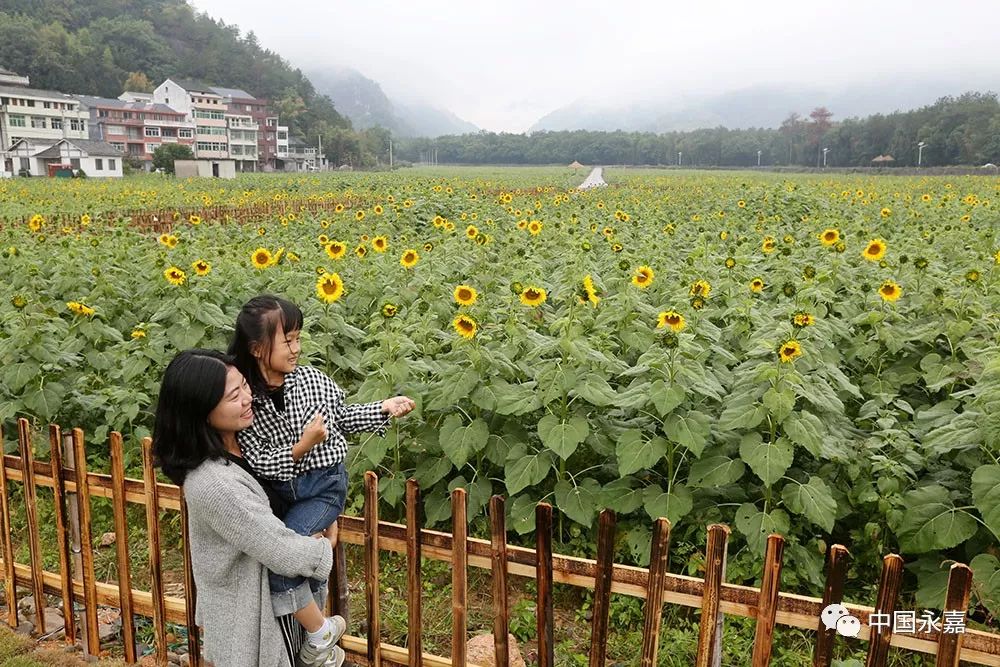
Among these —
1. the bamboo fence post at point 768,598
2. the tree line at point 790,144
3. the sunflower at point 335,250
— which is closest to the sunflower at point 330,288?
the sunflower at point 335,250

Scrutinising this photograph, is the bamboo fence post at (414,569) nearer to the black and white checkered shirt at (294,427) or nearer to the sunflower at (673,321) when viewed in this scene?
the black and white checkered shirt at (294,427)

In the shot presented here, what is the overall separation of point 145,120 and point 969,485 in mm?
84745

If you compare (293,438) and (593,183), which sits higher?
(593,183)

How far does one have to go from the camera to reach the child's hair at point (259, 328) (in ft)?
8.50

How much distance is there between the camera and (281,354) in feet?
8.57

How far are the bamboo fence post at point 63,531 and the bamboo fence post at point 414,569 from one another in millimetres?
1540

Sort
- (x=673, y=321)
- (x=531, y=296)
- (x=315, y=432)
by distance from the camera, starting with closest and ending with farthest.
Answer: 1. (x=315, y=432)
2. (x=673, y=321)
3. (x=531, y=296)

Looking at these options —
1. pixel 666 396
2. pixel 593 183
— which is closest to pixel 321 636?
pixel 666 396

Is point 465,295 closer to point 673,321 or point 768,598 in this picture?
point 673,321

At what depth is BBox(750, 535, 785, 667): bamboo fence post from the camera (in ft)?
7.09

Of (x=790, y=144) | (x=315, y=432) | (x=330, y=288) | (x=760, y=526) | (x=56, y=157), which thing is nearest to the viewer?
(x=315, y=432)

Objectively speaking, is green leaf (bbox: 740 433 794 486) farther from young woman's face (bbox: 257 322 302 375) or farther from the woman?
young woman's face (bbox: 257 322 302 375)

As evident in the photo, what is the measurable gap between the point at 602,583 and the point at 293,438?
1.15 m

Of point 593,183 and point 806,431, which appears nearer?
point 806,431
